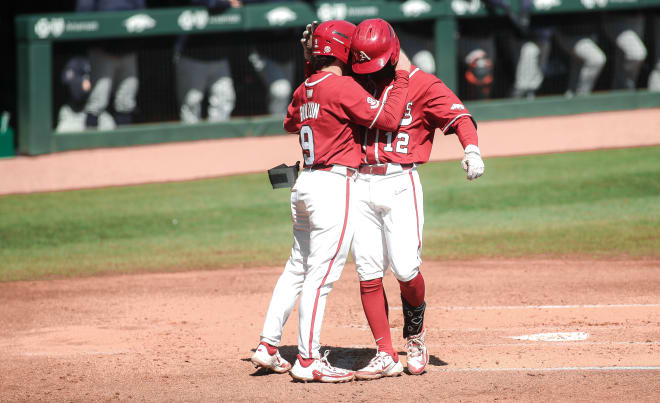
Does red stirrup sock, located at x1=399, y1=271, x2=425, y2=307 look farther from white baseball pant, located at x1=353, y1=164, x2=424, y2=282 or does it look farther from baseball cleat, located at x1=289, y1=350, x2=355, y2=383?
baseball cleat, located at x1=289, y1=350, x2=355, y2=383

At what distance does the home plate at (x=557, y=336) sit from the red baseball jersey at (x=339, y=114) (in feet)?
5.25

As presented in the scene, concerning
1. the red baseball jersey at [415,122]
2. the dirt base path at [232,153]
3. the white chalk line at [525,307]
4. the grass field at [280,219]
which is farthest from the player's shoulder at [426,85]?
the dirt base path at [232,153]

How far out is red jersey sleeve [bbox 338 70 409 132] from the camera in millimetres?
4598

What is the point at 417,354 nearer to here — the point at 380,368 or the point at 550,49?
the point at 380,368

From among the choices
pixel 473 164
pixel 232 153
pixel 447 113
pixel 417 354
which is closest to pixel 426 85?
pixel 447 113

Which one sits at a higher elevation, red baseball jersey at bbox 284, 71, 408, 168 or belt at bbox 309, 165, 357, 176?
red baseball jersey at bbox 284, 71, 408, 168

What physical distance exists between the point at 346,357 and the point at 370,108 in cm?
149

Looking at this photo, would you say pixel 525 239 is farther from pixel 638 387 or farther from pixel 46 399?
pixel 46 399

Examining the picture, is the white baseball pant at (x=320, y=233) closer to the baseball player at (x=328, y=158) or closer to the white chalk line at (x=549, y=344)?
the baseball player at (x=328, y=158)

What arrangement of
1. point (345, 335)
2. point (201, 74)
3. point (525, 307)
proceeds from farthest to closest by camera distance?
1. point (201, 74)
2. point (525, 307)
3. point (345, 335)

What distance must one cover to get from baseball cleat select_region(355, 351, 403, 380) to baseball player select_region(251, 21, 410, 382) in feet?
0.22

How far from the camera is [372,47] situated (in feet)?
15.2

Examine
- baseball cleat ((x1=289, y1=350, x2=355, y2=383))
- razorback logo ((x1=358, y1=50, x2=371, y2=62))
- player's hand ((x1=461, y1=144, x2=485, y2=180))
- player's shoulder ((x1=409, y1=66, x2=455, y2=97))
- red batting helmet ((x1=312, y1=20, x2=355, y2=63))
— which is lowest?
baseball cleat ((x1=289, y1=350, x2=355, y2=383))

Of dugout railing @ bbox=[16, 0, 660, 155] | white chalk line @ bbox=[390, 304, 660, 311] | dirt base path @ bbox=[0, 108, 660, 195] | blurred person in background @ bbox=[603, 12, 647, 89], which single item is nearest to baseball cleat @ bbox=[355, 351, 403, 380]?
white chalk line @ bbox=[390, 304, 660, 311]
